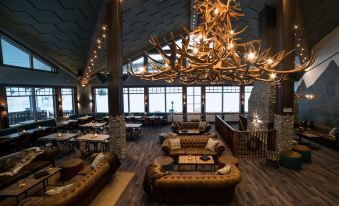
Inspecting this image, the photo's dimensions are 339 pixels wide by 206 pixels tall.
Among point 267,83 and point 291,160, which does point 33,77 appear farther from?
point 291,160

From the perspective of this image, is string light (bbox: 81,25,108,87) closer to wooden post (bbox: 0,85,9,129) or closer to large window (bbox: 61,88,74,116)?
large window (bbox: 61,88,74,116)

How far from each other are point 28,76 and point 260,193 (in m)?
11.7

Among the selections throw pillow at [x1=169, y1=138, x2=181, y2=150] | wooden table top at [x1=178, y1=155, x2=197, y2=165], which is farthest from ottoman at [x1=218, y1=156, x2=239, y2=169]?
throw pillow at [x1=169, y1=138, x2=181, y2=150]

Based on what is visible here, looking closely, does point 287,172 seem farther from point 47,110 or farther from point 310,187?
point 47,110

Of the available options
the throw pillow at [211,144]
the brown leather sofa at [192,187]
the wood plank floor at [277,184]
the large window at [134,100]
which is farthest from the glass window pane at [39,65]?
the throw pillow at [211,144]

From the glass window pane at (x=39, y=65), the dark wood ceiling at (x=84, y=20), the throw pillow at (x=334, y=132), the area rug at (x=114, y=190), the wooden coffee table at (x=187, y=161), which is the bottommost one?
the area rug at (x=114, y=190)

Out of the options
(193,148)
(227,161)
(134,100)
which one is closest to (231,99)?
(134,100)

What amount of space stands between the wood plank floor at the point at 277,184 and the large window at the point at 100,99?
9025mm

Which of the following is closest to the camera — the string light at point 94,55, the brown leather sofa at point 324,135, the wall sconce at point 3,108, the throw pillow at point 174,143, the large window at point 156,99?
the throw pillow at point 174,143

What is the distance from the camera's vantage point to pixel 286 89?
A: 22.4 ft

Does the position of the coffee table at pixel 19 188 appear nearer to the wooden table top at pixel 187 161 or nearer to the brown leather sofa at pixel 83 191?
the brown leather sofa at pixel 83 191

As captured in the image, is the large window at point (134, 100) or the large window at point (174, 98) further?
the large window at point (134, 100)

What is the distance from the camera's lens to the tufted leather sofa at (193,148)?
6.60 meters

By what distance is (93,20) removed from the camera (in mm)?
8117
